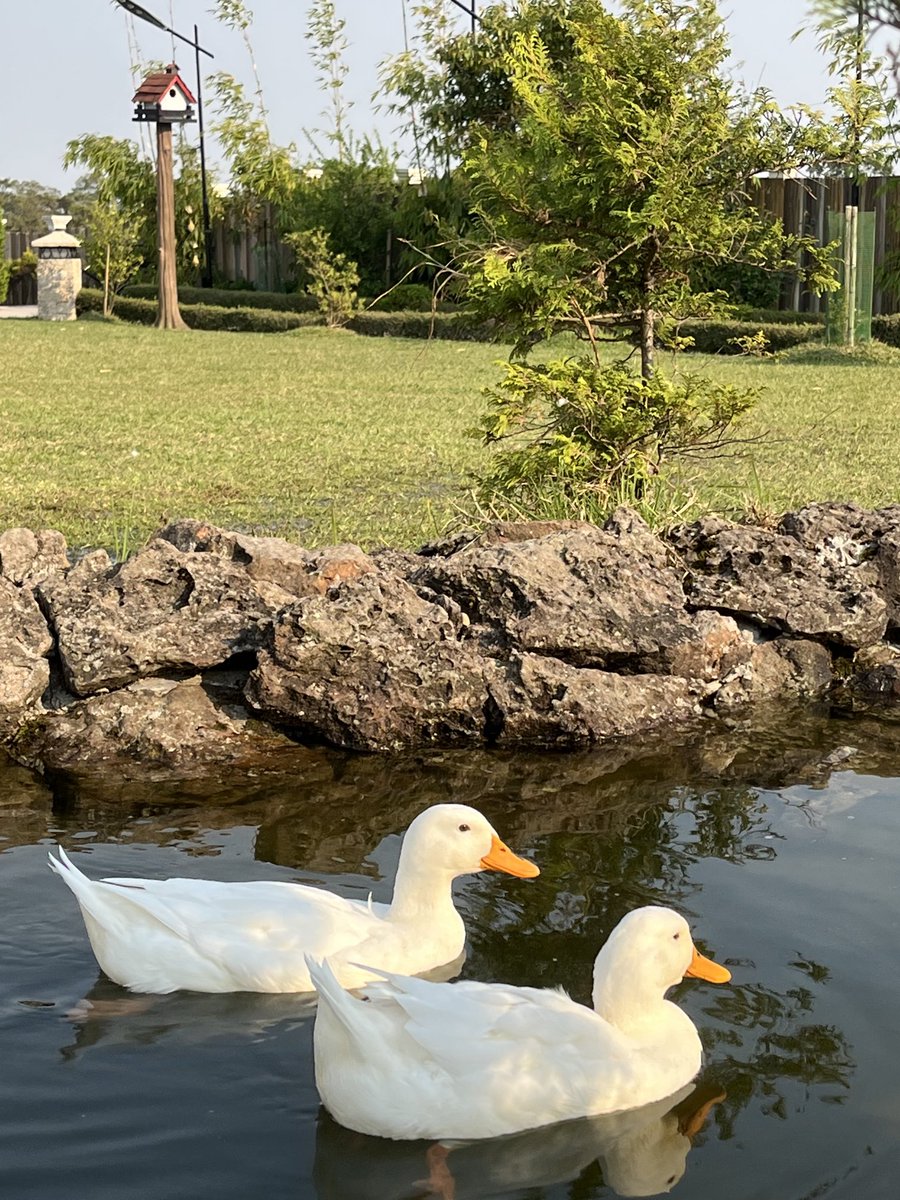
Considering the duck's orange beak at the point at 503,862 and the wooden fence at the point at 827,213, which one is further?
the wooden fence at the point at 827,213

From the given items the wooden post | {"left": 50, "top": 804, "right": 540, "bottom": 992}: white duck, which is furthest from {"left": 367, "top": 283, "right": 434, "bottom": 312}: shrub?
{"left": 50, "top": 804, "right": 540, "bottom": 992}: white duck

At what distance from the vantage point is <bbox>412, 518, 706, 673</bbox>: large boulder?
6.73 m

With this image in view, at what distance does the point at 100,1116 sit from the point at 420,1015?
2.75ft

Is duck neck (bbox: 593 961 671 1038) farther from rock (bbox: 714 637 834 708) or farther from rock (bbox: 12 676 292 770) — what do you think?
rock (bbox: 714 637 834 708)

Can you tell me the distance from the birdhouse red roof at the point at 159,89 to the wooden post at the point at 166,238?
80 centimetres

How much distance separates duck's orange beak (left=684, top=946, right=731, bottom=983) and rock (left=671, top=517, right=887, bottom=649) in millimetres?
3425

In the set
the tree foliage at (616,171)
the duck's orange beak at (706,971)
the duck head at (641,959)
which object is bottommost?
the duck's orange beak at (706,971)

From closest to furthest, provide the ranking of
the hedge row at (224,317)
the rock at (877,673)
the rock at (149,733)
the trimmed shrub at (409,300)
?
1. the rock at (149,733)
2. the rock at (877,673)
3. the hedge row at (224,317)
4. the trimmed shrub at (409,300)

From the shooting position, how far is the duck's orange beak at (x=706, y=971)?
4.05 m

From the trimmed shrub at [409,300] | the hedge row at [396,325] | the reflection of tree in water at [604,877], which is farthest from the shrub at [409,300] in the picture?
the reflection of tree in water at [604,877]

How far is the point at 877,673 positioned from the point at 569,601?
1.74 metres

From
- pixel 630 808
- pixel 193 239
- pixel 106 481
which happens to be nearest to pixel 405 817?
pixel 630 808

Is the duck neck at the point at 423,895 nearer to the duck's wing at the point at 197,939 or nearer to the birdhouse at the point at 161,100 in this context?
the duck's wing at the point at 197,939

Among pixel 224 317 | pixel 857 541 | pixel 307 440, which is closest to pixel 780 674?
pixel 857 541
